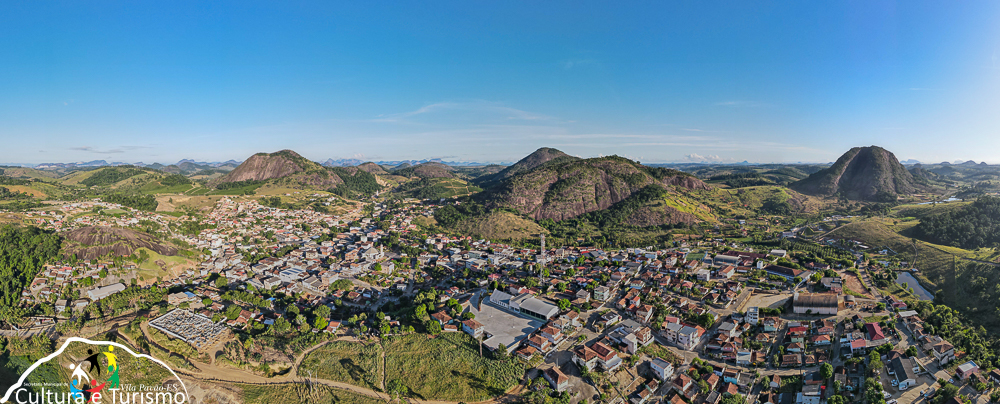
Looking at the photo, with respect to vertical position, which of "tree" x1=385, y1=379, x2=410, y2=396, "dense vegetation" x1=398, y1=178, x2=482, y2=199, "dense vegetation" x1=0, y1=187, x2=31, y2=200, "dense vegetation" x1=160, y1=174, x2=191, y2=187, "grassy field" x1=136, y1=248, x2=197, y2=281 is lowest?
"tree" x1=385, y1=379, x2=410, y2=396

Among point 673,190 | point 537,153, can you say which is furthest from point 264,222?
point 537,153

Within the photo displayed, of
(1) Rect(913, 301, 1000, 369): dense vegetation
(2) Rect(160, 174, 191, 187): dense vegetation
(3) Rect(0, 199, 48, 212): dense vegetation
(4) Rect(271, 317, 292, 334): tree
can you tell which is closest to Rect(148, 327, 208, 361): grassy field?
(4) Rect(271, 317, 292, 334): tree

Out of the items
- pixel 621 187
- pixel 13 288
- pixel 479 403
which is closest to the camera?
pixel 479 403

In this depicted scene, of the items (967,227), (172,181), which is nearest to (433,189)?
(172,181)

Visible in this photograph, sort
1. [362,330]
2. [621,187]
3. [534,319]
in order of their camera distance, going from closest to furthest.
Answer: [362,330]
[534,319]
[621,187]

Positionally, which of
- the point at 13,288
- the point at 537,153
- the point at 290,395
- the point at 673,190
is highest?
the point at 537,153

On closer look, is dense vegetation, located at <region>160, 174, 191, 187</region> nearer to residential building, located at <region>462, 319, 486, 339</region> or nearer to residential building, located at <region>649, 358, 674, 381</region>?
residential building, located at <region>462, 319, 486, 339</region>

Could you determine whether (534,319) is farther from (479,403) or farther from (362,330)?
(362,330)

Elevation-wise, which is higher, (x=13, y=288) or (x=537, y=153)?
(x=537, y=153)
